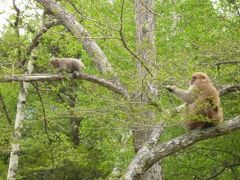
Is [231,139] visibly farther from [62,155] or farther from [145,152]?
[145,152]

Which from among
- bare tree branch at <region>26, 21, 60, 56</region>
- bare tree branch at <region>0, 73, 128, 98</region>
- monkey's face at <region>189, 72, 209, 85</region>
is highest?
bare tree branch at <region>26, 21, 60, 56</region>

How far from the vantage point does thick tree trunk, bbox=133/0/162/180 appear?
8.46 meters

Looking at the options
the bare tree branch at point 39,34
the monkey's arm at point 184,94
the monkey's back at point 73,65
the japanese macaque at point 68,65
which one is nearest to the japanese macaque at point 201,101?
the monkey's arm at point 184,94

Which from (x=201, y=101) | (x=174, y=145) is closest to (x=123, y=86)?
(x=174, y=145)

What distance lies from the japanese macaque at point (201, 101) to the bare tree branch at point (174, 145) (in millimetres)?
153

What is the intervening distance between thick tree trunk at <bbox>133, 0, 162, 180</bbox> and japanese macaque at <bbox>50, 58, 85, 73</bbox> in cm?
161

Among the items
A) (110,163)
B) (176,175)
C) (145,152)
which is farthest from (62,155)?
(145,152)

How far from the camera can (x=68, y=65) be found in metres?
11.4

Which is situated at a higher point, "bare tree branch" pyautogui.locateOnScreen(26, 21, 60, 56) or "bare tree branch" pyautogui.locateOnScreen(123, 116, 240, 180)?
"bare tree branch" pyautogui.locateOnScreen(26, 21, 60, 56)

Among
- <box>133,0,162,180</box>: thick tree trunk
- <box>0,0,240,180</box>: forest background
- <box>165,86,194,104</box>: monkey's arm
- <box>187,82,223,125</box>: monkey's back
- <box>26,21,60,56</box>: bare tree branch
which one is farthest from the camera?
<box>26,21,60,56</box>: bare tree branch

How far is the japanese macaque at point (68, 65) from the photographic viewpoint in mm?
11027

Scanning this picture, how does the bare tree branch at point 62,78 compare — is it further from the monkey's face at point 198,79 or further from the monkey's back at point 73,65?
the monkey's face at point 198,79

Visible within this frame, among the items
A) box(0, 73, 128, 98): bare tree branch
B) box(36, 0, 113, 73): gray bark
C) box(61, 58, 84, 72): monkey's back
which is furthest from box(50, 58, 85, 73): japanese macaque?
box(0, 73, 128, 98): bare tree branch

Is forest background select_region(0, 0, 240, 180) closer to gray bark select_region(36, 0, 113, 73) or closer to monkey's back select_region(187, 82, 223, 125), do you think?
gray bark select_region(36, 0, 113, 73)
